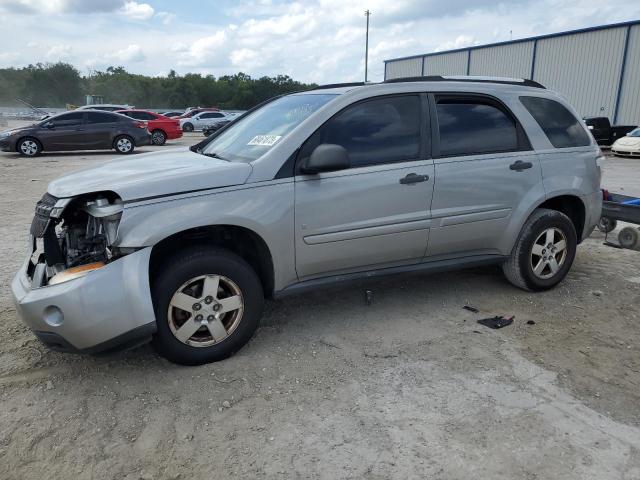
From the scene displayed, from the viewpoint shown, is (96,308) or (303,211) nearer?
(96,308)

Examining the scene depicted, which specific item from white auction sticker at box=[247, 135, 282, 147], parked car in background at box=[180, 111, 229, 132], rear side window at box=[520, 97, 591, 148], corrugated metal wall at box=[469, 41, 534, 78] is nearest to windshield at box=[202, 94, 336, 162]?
white auction sticker at box=[247, 135, 282, 147]

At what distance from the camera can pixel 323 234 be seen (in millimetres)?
3570

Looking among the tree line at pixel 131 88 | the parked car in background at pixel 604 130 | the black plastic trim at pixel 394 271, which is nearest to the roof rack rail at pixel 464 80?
the black plastic trim at pixel 394 271

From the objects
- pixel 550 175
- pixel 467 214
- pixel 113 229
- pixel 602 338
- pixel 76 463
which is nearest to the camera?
pixel 76 463

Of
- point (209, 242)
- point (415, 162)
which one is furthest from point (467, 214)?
point (209, 242)

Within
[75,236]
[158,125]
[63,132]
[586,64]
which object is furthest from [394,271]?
[586,64]

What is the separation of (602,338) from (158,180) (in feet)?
11.1

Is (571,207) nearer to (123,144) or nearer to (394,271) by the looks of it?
(394,271)

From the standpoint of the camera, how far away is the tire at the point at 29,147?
53.5ft

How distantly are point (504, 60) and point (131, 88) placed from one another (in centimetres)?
5662

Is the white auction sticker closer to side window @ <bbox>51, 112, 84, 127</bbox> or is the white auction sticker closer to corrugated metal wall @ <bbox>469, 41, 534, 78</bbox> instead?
side window @ <bbox>51, 112, 84, 127</bbox>

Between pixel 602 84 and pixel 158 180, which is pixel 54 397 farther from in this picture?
pixel 602 84

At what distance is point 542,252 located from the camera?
4.58 metres

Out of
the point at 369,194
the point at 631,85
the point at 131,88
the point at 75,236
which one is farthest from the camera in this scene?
the point at 131,88
